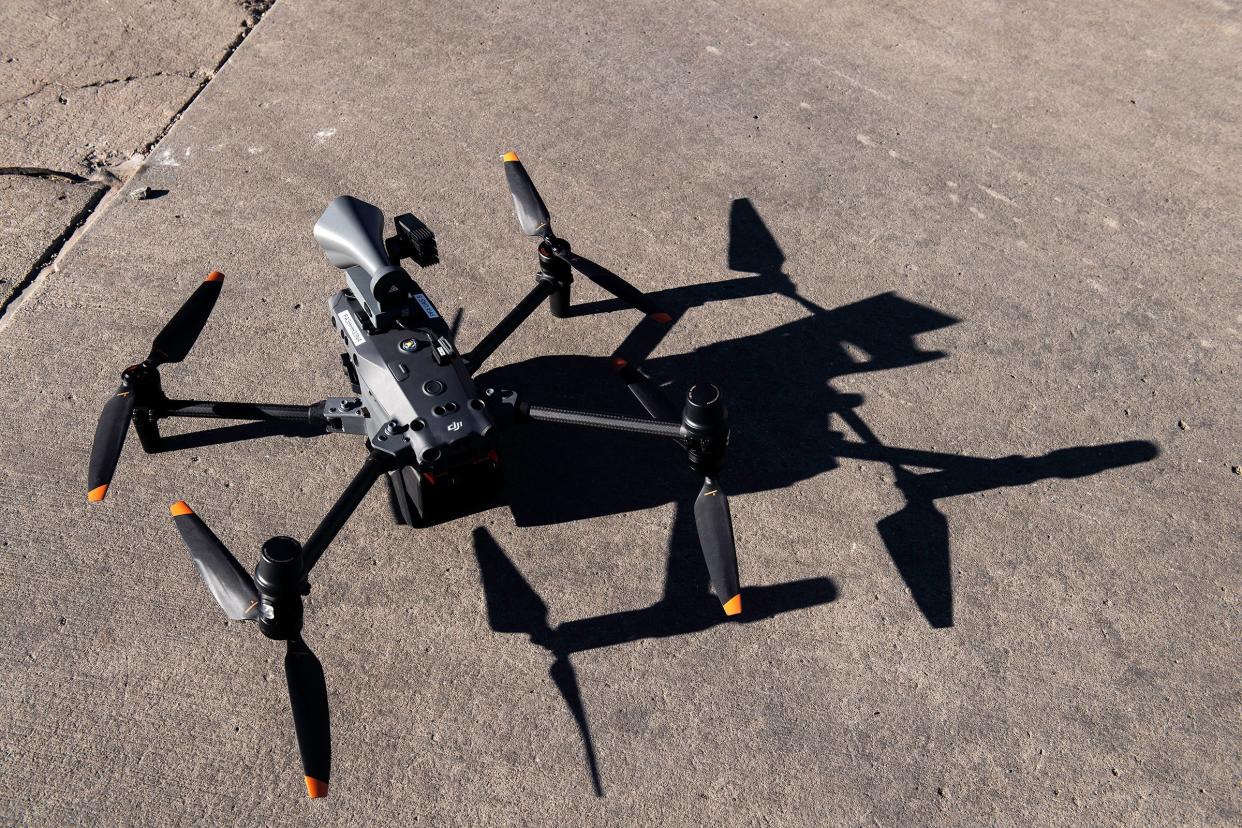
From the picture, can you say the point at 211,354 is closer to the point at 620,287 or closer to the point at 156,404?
the point at 156,404

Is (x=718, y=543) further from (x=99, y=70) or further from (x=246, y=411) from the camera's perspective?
(x=99, y=70)

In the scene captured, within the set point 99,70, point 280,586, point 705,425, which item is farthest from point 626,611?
point 99,70

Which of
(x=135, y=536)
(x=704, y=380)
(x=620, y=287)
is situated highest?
(x=620, y=287)

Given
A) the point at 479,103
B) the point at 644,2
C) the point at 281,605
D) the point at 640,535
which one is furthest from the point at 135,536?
the point at 644,2

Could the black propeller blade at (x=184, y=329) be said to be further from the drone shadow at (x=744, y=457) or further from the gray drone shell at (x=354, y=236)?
the drone shadow at (x=744, y=457)

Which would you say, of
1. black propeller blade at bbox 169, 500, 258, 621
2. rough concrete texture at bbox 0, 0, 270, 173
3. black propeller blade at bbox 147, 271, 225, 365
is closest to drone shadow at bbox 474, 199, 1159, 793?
black propeller blade at bbox 169, 500, 258, 621
